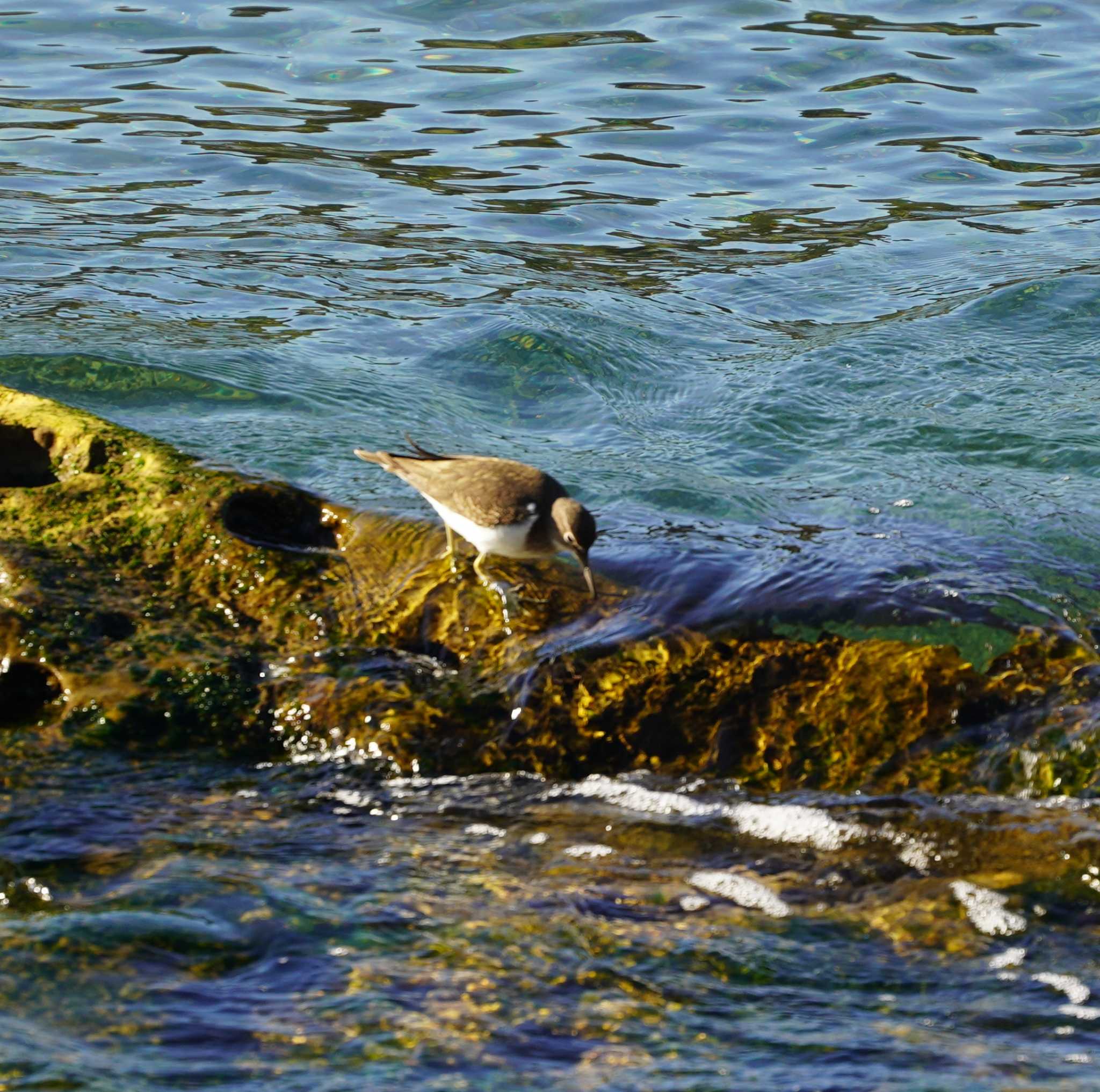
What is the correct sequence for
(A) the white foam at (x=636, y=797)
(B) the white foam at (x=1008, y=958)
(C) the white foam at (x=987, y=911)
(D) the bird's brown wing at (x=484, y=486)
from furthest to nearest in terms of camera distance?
(D) the bird's brown wing at (x=484, y=486)
(A) the white foam at (x=636, y=797)
(C) the white foam at (x=987, y=911)
(B) the white foam at (x=1008, y=958)

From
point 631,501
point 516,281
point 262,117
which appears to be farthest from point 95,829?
point 262,117

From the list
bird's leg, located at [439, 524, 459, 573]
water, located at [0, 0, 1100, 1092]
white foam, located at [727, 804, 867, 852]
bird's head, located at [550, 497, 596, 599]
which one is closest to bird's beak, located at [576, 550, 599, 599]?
bird's head, located at [550, 497, 596, 599]

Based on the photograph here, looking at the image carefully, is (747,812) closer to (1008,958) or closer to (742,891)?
(742,891)

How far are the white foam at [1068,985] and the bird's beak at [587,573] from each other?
8.06 feet

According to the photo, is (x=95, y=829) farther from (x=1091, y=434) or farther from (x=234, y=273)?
(x=234, y=273)

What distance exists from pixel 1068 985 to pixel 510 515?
9.61 feet

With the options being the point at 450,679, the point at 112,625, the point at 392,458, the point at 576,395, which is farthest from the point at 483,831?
the point at 576,395

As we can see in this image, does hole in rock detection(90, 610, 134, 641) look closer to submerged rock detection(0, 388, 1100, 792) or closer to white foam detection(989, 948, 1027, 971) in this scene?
submerged rock detection(0, 388, 1100, 792)

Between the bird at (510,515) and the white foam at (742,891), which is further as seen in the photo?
the bird at (510,515)

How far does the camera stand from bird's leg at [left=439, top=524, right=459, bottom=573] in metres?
6.41

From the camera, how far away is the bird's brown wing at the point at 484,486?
640 centimetres

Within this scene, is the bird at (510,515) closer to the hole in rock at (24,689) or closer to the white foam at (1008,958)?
the hole in rock at (24,689)

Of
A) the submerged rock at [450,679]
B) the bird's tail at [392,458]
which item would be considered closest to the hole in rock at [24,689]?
the submerged rock at [450,679]

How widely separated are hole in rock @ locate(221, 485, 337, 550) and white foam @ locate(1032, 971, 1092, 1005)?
11.0 feet
